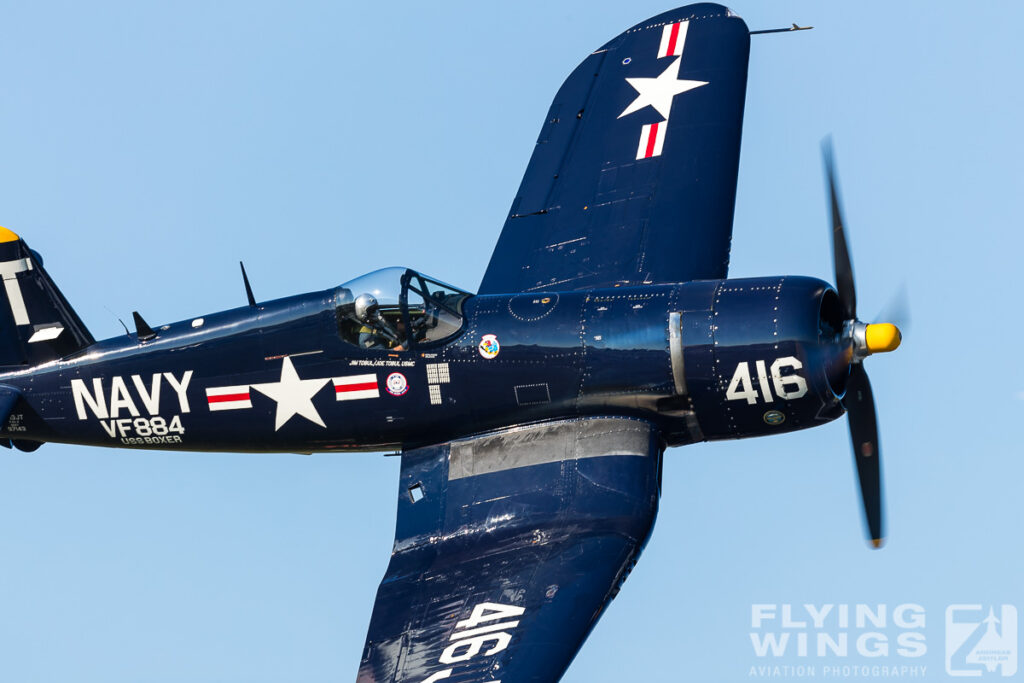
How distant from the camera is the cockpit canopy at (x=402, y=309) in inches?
701

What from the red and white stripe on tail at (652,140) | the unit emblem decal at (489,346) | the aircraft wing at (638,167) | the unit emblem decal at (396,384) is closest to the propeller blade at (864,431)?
the aircraft wing at (638,167)

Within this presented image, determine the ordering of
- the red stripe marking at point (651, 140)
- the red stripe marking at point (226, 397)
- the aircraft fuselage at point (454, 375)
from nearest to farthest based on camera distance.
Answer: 1. the aircraft fuselage at point (454, 375)
2. the red stripe marking at point (226, 397)
3. the red stripe marking at point (651, 140)

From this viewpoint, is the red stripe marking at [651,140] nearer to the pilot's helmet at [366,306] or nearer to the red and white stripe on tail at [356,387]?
the pilot's helmet at [366,306]

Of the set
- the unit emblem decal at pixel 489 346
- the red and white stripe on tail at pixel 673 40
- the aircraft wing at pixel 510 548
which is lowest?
the aircraft wing at pixel 510 548

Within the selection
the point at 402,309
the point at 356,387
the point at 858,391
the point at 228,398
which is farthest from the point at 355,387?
the point at 858,391

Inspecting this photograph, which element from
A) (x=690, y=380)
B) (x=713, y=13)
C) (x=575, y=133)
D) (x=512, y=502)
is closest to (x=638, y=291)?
(x=690, y=380)

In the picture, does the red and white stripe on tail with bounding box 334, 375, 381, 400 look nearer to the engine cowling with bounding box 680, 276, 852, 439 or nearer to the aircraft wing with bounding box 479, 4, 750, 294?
the aircraft wing with bounding box 479, 4, 750, 294

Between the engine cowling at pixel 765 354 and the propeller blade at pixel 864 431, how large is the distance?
0.57 feet

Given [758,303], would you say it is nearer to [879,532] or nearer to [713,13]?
[879,532]

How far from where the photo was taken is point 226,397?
18.5 metres

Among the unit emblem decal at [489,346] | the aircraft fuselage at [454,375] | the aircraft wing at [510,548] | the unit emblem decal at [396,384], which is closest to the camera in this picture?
the aircraft wing at [510,548]

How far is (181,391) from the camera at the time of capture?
733 inches

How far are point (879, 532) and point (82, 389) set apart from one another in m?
8.06

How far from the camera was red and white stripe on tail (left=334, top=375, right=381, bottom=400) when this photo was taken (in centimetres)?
1806
